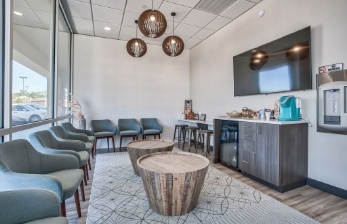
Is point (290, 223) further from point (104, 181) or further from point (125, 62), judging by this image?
point (125, 62)

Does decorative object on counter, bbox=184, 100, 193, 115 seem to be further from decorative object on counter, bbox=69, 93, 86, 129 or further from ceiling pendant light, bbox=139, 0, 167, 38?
ceiling pendant light, bbox=139, 0, 167, 38

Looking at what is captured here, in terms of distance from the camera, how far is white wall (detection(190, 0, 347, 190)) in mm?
2668

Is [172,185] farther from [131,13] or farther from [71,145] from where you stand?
[131,13]

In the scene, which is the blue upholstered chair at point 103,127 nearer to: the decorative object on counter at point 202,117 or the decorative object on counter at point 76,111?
the decorative object on counter at point 76,111

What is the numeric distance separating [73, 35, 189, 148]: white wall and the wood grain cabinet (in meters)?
3.69

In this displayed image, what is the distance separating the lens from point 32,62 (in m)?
2.88

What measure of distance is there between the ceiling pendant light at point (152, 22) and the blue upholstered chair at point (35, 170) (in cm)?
201

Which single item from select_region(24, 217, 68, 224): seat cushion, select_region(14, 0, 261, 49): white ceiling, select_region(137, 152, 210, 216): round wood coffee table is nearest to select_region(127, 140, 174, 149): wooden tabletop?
select_region(137, 152, 210, 216): round wood coffee table

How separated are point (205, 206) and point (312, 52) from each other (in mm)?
2752

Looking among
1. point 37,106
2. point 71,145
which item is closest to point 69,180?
point 71,145

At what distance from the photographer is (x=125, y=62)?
6.09 meters

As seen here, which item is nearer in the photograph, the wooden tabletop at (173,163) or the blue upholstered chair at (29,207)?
the blue upholstered chair at (29,207)

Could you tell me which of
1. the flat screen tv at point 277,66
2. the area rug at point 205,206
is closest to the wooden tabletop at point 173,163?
the area rug at point 205,206

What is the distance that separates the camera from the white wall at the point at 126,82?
5691mm
